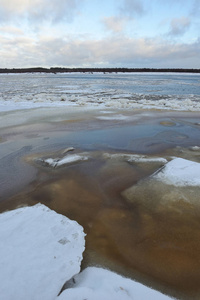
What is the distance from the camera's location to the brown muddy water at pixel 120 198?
6.22 ft

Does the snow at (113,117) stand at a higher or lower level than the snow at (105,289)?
lower

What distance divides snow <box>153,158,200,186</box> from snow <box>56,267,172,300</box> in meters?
1.66

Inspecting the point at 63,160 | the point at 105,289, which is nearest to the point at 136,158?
the point at 63,160

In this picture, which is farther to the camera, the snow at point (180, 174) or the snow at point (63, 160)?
the snow at point (63, 160)

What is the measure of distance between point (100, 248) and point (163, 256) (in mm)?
570

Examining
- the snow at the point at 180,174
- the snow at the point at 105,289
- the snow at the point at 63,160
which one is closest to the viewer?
the snow at the point at 105,289

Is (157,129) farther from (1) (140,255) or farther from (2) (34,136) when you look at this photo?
(1) (140,255)

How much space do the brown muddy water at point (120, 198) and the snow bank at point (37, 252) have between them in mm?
163

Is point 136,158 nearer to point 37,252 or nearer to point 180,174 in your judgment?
point 180,174

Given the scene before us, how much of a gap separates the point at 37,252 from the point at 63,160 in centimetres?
220

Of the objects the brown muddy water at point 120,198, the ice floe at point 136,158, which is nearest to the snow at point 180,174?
the brown muddy water at point 120,198

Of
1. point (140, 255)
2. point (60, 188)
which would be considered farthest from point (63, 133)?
point (140, 255)

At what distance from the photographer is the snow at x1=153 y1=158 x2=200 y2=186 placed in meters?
3.08

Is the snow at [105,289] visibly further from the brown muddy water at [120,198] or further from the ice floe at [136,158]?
the ice floe at [136,158]
